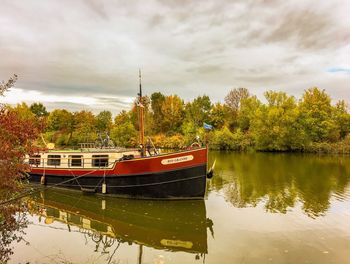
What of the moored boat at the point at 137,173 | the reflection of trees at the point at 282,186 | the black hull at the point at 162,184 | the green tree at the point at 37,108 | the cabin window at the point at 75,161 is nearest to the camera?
the moored boat at the point at 137,173

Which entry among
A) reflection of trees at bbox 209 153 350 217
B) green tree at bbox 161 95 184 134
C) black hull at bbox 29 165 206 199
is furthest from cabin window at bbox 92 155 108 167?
green tree at bbox 161 95 184 134

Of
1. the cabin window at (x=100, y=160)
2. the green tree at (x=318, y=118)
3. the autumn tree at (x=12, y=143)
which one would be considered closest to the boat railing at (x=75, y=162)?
the cabin window at (x=100, y=160)

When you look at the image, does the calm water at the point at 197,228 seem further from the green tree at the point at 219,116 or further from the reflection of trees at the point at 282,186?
the green tree at the point at 219,116

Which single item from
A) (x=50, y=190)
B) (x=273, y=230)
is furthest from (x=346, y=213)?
(x=50, y=190)

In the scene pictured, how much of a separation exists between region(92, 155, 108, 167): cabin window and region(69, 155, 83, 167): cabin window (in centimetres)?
98

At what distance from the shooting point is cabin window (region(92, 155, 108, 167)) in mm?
19766

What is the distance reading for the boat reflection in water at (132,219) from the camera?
1230 centimetres

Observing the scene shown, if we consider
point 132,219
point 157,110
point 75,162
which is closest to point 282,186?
point 132,219

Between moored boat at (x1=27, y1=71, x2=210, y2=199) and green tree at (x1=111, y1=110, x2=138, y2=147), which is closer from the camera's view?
moored boat at (x1=27, y1=71, x2=210, y2=199)

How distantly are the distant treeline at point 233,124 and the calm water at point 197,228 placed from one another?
1339 inches

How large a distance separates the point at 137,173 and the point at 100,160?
348 cm

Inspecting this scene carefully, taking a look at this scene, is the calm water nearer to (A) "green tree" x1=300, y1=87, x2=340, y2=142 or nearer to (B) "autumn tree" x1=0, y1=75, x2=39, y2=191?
(B) "autumn tree" x1=0, y1=75, x2=39, y2=191

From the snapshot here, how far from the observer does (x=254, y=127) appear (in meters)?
58.8

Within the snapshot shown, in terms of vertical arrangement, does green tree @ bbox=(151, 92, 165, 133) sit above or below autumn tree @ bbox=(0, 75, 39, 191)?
above
